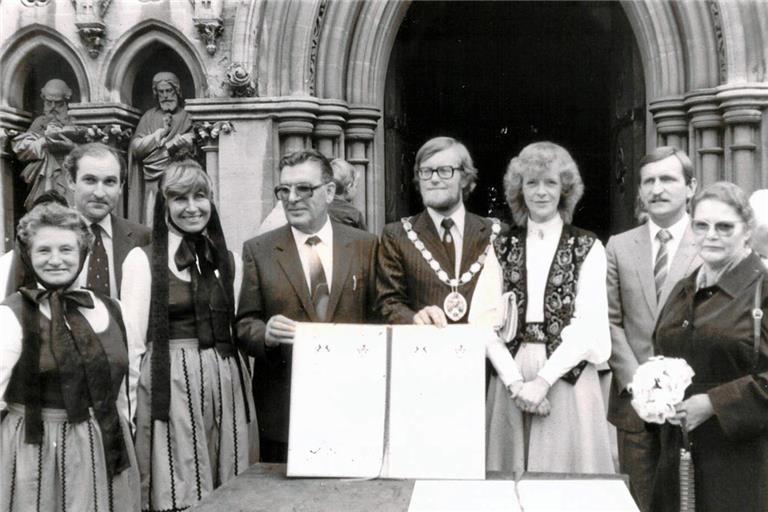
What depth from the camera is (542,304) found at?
3316 millimetres

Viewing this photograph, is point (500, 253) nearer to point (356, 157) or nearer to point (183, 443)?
point (183, 443)

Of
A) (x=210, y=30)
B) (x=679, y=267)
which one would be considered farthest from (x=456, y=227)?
(x=210, y=30)

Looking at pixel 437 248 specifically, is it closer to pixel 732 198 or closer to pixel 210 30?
pixel 732 198

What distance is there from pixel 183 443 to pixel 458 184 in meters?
1.43

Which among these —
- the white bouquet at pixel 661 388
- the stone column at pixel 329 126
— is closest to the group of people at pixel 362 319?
the white bouquet at pixel 661 388

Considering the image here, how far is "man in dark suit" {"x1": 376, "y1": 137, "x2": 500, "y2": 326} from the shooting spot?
341cm

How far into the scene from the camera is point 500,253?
3418 millimetres

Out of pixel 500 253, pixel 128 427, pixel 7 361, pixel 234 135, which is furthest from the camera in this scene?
pixel 234 135

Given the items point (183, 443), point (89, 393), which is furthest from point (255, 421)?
point (89, 393)

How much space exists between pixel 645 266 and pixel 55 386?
2312 mm

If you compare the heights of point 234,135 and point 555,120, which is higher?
point 555,120

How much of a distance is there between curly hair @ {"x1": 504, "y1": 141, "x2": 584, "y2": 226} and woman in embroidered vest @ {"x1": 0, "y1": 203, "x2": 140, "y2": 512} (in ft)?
5.14

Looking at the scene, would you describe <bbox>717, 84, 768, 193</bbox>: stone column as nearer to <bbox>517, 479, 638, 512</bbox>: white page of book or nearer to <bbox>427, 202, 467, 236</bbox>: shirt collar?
<bbox>427, 202, 467, 236</bbox>: shirt collar

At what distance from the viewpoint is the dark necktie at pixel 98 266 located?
380cm
